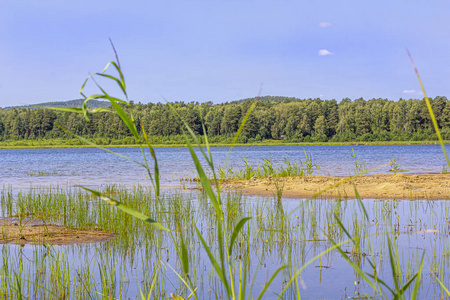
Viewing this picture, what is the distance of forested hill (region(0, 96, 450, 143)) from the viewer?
99.4 metres

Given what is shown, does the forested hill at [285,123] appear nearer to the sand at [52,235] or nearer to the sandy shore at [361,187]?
the sandy shore at [361,187]

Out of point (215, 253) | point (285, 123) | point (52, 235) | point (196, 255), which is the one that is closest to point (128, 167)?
point (52, 235)

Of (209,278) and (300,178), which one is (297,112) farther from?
(209,278)

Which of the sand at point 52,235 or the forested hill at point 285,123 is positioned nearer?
the sand at point 52,235

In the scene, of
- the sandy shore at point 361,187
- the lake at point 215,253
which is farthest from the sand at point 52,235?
the sandy shore at point 361,187

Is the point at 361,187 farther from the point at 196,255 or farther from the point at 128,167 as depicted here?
the point at 128,167

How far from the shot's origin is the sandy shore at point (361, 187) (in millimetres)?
12820

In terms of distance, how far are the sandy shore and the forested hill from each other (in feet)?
267

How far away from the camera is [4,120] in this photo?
124m

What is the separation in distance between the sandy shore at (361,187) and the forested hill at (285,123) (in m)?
81.4

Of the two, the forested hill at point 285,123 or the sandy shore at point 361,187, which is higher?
the forested hill at point 285,123

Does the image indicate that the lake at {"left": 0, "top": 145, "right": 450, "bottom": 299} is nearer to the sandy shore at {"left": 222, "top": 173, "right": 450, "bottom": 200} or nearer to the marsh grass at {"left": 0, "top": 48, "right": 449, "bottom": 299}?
the marsh grass at {"left": 0, "top": 48, "right": 449, "bottom": 299}

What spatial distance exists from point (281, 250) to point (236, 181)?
11079 mm

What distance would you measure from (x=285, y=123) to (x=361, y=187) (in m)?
99.3
